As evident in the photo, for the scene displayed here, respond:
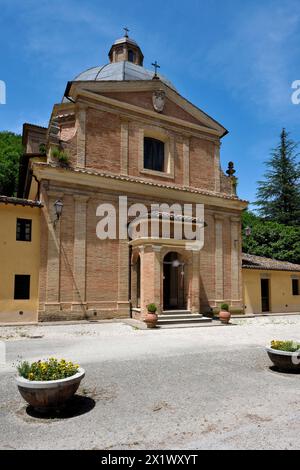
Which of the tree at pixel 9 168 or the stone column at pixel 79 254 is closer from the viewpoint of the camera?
the stone column at pixel 79 254

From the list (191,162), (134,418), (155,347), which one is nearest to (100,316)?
(155,347)

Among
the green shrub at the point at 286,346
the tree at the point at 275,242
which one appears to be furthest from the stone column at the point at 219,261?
the tree at the point at 275,242

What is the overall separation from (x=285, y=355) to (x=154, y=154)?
14.9 metres

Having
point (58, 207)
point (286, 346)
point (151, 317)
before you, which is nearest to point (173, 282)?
point (151, 317)

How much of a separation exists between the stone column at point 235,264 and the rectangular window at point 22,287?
11.7 metres

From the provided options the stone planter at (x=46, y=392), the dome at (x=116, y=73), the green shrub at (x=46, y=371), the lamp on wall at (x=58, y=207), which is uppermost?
the dome at (x=116, y=73)

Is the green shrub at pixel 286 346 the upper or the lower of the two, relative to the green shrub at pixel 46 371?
lower

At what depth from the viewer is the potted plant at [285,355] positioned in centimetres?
724

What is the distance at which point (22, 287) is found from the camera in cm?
1527

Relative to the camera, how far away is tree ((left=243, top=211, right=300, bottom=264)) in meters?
30.5

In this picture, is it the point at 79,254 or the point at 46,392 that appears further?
the point at 79,254

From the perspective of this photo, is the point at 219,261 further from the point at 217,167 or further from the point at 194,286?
the point at 217,167

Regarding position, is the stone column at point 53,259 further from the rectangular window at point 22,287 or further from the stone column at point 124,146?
the stone column at point 124,146
